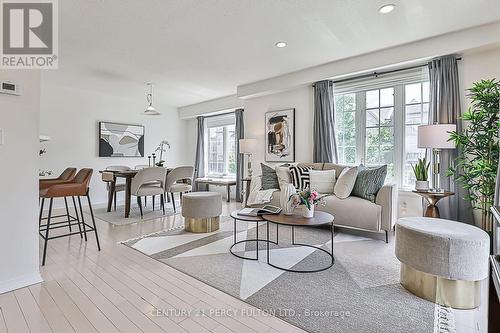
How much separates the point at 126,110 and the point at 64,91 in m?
1.27

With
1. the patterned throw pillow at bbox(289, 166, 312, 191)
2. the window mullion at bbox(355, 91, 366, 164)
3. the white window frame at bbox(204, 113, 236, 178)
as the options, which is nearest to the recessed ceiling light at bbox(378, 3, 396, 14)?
the window mullion at bbox(355, 91, 366, 164)

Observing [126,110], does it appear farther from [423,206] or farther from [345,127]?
[423,206]

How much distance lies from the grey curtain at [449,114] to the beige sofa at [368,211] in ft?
2.09

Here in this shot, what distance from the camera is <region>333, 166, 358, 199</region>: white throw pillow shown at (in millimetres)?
3469

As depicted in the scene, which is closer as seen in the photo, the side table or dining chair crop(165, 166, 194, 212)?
the side table

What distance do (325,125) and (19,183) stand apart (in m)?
3.94

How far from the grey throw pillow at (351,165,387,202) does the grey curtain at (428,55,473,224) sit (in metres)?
0.72

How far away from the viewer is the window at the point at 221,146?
6.73 meters

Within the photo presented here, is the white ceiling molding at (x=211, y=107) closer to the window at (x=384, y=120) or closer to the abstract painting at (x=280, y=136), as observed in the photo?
the abstract painting at (x=280, y=136)

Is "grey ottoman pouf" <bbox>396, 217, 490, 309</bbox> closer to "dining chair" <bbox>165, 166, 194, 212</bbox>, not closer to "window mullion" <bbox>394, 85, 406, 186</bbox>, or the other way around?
"window mullion" <bbox>394, 85, 406, 186</bbox>

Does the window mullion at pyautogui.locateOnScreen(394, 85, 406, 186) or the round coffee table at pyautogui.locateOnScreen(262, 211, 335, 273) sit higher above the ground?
the window mullion at pyautogui.locateOnScreen(394, 85, 406, 186)

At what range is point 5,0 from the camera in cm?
228

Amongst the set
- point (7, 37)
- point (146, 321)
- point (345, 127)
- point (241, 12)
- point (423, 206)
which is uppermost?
point (241, 12)

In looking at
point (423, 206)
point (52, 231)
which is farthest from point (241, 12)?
point (52, 231)
